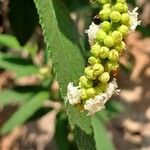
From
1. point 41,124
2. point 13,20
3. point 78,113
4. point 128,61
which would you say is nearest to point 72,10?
point 13,20

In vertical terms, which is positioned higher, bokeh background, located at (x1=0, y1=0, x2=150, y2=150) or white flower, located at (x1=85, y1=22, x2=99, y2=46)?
white flower, located at (x1=85, y1=22, x2=99, y2=46)

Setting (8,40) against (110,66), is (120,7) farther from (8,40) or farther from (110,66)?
(8,40)

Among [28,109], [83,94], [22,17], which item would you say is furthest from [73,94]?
[28,109]

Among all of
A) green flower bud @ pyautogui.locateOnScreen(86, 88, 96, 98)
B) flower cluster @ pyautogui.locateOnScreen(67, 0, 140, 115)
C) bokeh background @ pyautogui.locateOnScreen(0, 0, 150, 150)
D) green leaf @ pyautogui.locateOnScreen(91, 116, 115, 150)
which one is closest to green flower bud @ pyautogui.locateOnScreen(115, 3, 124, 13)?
flower cluster @ pyautogui.locateOnScreen(67, 0, 140, 115)

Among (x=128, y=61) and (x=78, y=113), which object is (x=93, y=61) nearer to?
(x=78, y=113)

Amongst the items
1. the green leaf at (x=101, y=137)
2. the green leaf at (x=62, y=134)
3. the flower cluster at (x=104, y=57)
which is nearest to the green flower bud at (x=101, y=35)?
the flower cluster at (x=104, y=57)

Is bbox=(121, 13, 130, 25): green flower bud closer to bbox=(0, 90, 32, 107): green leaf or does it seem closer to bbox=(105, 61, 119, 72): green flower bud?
bbox=(105, 61, 119, 72): green flower bud

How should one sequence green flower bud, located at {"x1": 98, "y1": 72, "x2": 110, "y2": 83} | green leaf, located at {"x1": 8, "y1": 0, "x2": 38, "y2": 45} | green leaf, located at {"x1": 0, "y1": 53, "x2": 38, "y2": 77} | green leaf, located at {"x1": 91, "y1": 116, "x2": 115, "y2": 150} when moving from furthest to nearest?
green leaf, located at {"x1": 0, "y1": 53, "x2": 38, "y2": 77} → green leaf, located at {"x1": 91, "y1": 116, "x2": 115, "y2": 150} → green leaf, located at {"x1": 8, "y1": 0, "x2": 38, "y2": 45} → green flower bud, located at {"x1": 98, "y1": 72, "x2": 110, "y2": 83}

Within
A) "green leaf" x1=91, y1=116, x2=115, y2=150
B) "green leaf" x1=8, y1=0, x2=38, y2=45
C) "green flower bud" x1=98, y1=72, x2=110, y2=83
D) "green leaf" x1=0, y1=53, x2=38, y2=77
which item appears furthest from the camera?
"green leaf" x1=0, y1=53, x2=38, y2=77
